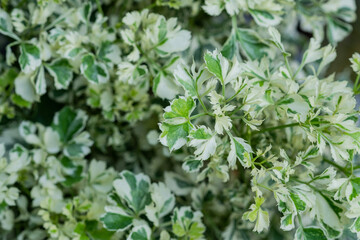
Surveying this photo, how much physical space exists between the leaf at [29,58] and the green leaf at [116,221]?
25cm

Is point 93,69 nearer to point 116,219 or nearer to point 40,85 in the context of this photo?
point 40,85

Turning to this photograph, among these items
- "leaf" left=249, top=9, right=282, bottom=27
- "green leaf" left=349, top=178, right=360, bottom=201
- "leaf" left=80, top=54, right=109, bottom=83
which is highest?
"leaf" left=249, top=9, right=282, bottom=27

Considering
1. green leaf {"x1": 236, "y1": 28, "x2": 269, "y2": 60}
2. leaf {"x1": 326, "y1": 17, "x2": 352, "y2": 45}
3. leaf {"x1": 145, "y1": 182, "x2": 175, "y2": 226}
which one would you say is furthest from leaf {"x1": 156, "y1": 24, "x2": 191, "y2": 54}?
leaf {"x1": 326, "y1": 17, "x2": 352, "y2": 45}

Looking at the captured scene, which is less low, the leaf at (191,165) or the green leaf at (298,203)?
the green leaf at (298,203)

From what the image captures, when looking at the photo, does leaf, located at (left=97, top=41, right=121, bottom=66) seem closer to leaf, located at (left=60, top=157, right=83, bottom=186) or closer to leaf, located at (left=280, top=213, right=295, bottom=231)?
leaf, located at (left=60, top=157, right=83, bottom=186)

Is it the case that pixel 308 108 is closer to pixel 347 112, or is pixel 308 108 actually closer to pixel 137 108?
pixel 347 112

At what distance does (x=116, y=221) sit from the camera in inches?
26.5

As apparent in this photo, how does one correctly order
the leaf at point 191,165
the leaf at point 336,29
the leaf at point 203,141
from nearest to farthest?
the leaf at point 203,141 < the leaf at point 191,165 < the leaf at point 336,29

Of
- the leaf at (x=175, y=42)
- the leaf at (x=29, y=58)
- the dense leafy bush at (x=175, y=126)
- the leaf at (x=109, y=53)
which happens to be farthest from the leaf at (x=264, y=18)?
the leaf at (x=29, y=58)

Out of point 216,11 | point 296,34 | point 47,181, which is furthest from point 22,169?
point 296,34

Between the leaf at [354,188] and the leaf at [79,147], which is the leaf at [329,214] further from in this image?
the leaf at [79,147]

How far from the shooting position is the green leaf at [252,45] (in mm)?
752

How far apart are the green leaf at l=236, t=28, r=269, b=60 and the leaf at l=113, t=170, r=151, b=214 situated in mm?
264

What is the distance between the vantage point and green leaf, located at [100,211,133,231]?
661mm
